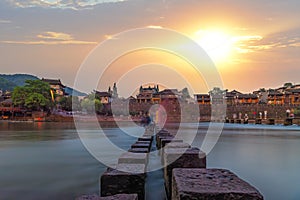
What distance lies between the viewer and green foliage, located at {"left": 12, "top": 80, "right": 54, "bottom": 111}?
53531mm

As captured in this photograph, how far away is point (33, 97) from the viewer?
53344mm

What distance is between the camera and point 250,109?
69.5m

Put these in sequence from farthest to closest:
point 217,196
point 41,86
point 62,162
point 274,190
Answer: point 41,86
point 62,162
point 274,190
point 217,196

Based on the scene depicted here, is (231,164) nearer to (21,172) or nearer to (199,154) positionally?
(199,154)

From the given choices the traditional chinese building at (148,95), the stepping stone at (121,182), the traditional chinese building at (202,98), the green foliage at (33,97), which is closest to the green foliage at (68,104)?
the green foliage at (33,97)

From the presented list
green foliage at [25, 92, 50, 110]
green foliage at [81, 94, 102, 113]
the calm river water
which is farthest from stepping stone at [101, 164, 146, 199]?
green foliage at [81, 94, 102, 113]

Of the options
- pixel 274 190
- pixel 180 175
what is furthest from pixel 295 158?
pixel 180 175

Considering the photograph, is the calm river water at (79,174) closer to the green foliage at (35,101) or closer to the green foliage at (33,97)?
the green foliage at (35,101)

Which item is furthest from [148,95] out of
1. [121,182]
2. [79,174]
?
[121,182]

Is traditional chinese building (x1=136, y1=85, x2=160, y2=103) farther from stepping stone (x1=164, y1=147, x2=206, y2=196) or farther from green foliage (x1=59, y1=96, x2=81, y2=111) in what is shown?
stepping stone (x1=164, y1=147, x2=206, y2=196)

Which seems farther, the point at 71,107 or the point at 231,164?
the point at 71,107

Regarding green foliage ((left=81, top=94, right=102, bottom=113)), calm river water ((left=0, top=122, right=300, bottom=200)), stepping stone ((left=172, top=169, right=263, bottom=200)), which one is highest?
green foliage ((left=81, top=94, right=102, bottom=113))

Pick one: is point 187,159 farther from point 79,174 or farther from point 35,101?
point 35,101

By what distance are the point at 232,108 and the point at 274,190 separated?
68600 mm
